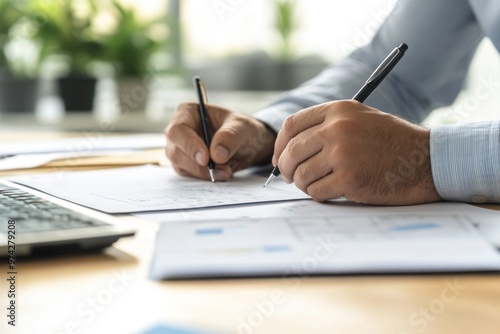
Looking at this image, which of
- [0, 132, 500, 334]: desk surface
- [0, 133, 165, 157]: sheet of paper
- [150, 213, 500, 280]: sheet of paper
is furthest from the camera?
[0, 133, 165, 157]: sheet of paper

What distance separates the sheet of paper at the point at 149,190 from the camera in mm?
779

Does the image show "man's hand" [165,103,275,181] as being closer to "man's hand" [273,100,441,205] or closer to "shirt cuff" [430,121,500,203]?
"man's hand" [273,100,441,205]

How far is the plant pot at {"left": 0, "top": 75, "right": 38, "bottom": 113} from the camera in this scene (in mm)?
2773

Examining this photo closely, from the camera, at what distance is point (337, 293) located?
0.47 metres

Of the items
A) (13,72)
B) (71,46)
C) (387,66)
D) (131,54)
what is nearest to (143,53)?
(131,54)

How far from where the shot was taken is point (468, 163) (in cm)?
78

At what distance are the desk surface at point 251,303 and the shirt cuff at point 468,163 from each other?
0.87 ft

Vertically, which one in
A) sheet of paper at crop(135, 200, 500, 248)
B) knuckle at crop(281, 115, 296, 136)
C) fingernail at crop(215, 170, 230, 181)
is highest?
knuckle at crop(281, 115, 296, 136)

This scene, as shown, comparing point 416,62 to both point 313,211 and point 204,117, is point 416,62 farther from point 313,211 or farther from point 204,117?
point 313,211

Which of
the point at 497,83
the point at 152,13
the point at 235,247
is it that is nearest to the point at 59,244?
the point at 235,247

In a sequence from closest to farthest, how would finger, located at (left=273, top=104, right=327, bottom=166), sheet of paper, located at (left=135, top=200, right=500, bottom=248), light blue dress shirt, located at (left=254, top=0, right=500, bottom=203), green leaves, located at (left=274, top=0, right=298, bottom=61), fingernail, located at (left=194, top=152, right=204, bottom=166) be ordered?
sheet of paper, located at (left=135, top=200, right=500, bottom=248) → finger, located at (left=273, top=104, right=327, bottom=166) → fingernail, located at (left=194, top=152, right=204, bottom=166) → light blue dress shirt, located at (left=254, top=0, right=500, bottom=203) → green leaves, located at (left=274, top=0, right=298, bottom=61)

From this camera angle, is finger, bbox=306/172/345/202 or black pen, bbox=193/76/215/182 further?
black pen, bbox=193/76/215/182

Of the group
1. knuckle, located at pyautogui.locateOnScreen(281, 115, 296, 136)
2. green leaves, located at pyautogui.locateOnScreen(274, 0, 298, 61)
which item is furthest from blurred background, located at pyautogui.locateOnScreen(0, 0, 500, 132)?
knuckle, located at pyautogui.locateOnScreen(281, 115, 296, 136)

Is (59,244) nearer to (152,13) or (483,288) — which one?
(483,288)
